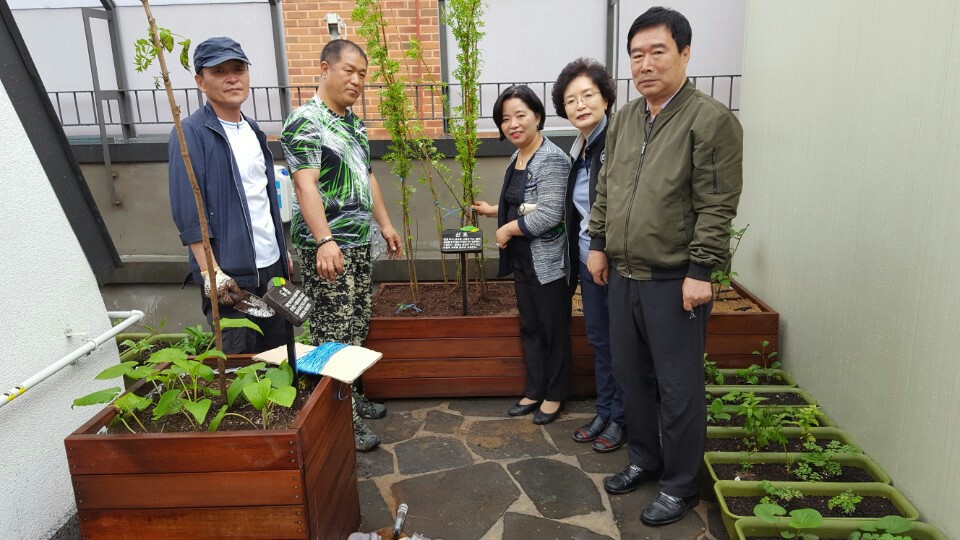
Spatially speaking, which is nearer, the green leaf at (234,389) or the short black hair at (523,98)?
the green leaf at (234,389)

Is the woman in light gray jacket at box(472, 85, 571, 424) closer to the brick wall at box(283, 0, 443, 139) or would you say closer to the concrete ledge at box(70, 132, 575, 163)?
the concrete ledge at box(70, 132, 575, 163)

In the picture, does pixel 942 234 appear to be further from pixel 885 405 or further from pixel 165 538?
pixel 165 538

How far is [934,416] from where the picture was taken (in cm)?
229

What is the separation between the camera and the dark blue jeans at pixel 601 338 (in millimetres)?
3334

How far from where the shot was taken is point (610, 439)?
3.37 m

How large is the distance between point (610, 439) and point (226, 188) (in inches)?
90.7

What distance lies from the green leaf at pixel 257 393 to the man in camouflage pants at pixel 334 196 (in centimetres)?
124

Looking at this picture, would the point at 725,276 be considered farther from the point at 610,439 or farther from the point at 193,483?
the point at 193,483

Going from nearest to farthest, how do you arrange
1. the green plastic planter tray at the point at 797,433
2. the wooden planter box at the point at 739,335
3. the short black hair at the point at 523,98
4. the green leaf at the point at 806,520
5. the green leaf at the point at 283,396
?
the green leaf at the point at 283,396
the green leaf at the point at 806,520
the green plastic planter tray at the point at 797,433
the short black hair at the point at 523,98
the wooden planter box at the point at 739,335

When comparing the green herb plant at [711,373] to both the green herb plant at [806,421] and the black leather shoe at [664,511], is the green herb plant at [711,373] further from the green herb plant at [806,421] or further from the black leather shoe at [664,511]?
the black leather shoe at [664,511]

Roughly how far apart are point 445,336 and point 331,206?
3.63 feet

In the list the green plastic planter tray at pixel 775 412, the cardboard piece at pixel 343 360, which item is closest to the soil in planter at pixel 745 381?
the green plastic planter tray at pixel 775 412

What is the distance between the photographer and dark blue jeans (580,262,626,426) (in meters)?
3.33

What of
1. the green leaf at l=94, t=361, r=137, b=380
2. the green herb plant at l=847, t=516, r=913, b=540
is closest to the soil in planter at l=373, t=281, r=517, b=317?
the green leaf at l=94, t=361, r=137, b=380
